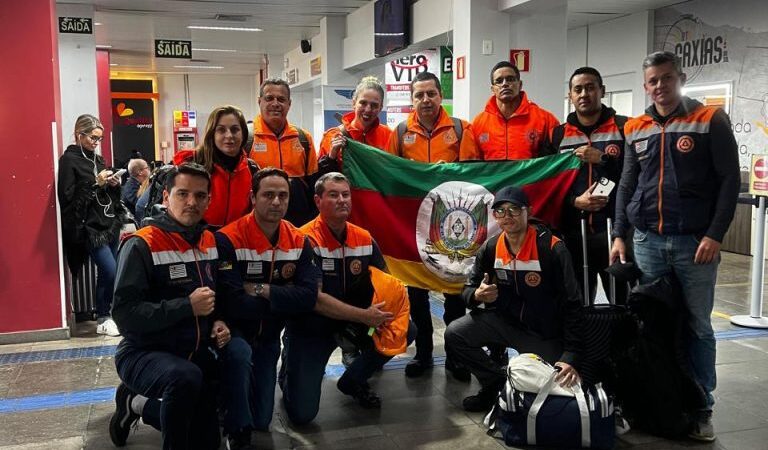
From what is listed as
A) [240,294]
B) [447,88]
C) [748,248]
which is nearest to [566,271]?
[240,294]

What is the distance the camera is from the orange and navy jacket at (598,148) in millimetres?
3818

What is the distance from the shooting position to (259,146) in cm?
403

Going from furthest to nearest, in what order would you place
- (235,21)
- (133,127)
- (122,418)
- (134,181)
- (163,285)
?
1. (133,127)
2. (235,21)
3. (134,181)
4. (122,418)
5. (163,285)

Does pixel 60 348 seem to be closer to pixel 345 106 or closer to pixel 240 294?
pixel 240 294

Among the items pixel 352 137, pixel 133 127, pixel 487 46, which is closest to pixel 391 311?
pixel 352 137

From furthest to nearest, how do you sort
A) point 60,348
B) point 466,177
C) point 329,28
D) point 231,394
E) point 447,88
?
point 329,28, point 447,88, point 60,348, point 466,177, point 231,394

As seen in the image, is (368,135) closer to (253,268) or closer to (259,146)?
(259,146)

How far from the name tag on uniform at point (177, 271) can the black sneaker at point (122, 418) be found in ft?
2.11

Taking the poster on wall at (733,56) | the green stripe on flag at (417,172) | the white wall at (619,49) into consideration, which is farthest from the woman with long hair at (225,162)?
the white wall at (619,49)

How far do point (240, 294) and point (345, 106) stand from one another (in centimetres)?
925

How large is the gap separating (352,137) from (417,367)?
1500 mm

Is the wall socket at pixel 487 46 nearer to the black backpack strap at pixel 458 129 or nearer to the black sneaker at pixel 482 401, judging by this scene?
the black backpack strap at pixel 458 129

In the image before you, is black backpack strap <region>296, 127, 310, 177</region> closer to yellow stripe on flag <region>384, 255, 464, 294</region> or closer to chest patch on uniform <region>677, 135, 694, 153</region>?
yellow stripe on flag <region>384, 255, 464, 294</region>

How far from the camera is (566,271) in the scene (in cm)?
341
